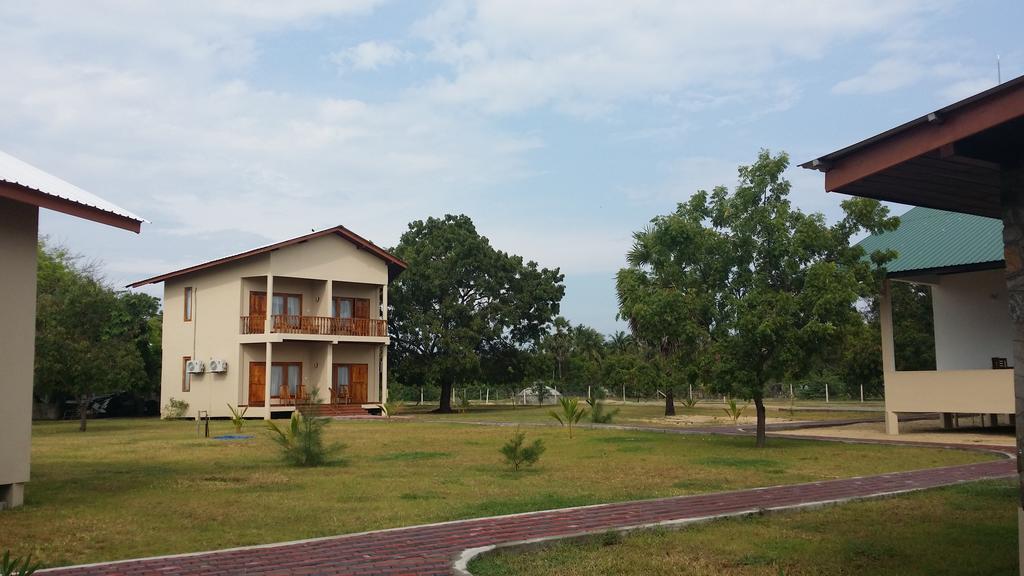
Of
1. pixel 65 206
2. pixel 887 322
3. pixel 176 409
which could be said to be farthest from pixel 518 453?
pixel 176 409

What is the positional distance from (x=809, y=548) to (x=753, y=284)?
1082 cm

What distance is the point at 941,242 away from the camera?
74.5 feet

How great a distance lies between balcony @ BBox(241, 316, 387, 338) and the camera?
36.9m

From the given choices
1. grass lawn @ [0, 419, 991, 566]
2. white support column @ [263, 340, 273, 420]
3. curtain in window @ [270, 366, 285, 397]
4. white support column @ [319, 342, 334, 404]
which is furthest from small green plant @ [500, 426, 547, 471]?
curtain in window @ [270, 366, 285, 397]

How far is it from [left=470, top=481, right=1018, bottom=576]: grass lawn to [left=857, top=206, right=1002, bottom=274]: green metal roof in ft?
40.2

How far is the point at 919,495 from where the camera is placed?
11.3 m

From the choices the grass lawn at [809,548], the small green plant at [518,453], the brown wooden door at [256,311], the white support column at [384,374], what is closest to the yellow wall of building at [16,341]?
the grass lawn at [809,548]

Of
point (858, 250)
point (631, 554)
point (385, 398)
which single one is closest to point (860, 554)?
point (631, 554)

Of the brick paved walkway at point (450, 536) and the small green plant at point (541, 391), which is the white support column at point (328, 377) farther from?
the brick paved walkway at point (450, 536)

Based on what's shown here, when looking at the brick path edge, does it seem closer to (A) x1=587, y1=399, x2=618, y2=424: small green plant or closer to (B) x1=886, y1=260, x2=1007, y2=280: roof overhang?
(B) x1=886, y1=260, x2=1007, y2=280: roof overhang

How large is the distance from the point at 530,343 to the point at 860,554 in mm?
38114

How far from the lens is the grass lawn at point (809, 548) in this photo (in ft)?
23.7

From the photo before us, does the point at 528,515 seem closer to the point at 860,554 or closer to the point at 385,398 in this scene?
the point at 860,554

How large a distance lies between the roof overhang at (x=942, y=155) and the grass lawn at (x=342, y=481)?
5.46 metres
